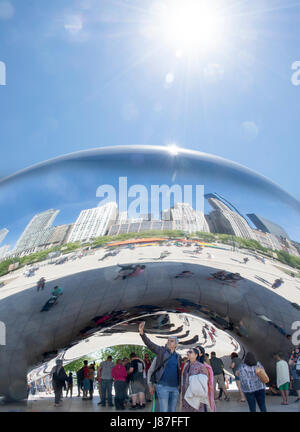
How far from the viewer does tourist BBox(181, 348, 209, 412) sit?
3768 millimetres

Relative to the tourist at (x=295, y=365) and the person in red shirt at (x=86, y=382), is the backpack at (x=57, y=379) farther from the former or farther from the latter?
the tourist at (x=295, y=365)

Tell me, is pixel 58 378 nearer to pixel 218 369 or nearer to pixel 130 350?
pixel 218 369

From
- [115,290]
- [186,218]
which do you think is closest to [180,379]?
[115,290]

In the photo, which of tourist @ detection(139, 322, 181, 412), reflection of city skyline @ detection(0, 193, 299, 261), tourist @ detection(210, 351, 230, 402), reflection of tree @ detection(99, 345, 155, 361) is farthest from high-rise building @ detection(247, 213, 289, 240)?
reflection of tree @ detection(99, 345, 155, 361)

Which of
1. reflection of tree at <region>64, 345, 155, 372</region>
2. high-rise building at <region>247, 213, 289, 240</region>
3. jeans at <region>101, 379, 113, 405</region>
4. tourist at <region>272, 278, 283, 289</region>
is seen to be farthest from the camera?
reflection of tree at <region>64, 345, 155, 372</region>

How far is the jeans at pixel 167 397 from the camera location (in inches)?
156

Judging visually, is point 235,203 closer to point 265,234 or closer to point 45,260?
point 265,234

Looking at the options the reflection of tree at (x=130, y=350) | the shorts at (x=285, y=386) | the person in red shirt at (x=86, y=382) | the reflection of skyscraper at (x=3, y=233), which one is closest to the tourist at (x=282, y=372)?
the shorts at (x=285, y=386)

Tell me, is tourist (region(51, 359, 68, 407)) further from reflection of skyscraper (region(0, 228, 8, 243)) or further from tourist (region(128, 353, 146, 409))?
reflection of skyscraper (region(0, 228, 8, 243))

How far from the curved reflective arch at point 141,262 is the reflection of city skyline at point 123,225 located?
2 cm

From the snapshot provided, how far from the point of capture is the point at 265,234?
462cm

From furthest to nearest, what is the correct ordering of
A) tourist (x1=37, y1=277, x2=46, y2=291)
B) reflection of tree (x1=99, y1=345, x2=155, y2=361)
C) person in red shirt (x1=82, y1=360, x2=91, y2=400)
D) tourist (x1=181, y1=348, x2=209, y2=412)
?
reflection of tree (x1=99, y1=345, x2=155, y2=361) → person in red shirt (x1=82, y1=360, x2=91, y2=400) → tourist (x1=37, y1=277, x2=46, y2=291) → tourist (x1=181, y1=348, x2=209, y2=412)

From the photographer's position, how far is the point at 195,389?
3.76 m

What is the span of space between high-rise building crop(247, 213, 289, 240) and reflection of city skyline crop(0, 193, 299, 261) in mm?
14
